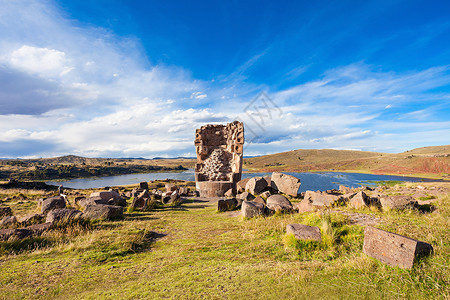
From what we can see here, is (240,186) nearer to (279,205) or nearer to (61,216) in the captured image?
(279,205)

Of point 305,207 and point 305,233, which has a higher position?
point 305,233

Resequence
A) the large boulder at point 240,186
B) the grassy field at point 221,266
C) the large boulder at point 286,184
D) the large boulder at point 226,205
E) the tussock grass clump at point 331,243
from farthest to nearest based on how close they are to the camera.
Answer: the large boulder at point 240,186, the large boulder at point 286,184, the large boulder at point 226,205, the tussock grass clump at point 331,243, the grassy field at point 221,266

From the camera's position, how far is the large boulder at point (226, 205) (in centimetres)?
1103

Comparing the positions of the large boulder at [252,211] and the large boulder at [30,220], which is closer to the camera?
the large boulder at [30,220]

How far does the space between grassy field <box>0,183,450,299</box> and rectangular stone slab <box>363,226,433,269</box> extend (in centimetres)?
Result: 12

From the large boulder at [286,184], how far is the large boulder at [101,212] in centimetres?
1188

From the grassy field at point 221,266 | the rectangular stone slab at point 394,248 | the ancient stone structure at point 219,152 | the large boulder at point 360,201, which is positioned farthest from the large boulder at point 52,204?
the large boulder at point 360,201

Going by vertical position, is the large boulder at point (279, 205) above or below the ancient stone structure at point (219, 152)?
below

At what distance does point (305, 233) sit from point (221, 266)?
2228mm

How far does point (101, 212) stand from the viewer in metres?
8.72

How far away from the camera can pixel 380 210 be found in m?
7.42

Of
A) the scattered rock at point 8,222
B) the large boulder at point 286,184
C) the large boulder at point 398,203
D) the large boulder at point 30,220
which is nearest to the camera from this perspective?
the large boulder at point 398,203

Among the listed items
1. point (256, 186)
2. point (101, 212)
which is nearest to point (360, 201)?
point (256, 186)

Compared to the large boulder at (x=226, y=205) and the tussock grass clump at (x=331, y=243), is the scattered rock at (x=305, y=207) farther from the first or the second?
the large boulder at (x=226, y=205)
